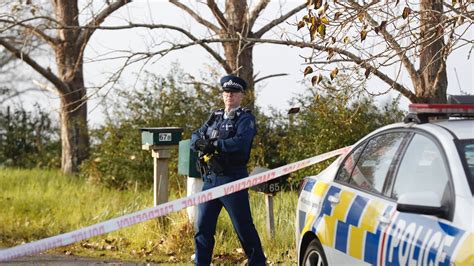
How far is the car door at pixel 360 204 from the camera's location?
567cm

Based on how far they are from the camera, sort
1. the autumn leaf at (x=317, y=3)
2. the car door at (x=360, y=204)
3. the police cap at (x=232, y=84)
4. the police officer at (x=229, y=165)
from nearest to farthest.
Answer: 1. the car door at (x=360, y=204)
2. the police officer at (x=229, y=165)
3. the police cap at (x=232, y=84)
4. the autumn leaf at (x=317, y=3)

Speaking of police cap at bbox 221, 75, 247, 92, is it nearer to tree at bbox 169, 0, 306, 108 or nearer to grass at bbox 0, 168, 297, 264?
grass at bbox 0, 168, 297, 264

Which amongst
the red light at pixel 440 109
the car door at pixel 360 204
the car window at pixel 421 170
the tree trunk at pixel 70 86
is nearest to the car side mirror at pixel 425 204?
the car window at pixel 421 170

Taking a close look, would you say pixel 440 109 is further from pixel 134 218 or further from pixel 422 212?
pixel 134 218

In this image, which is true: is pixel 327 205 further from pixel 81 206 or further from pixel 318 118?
pixel 81 206

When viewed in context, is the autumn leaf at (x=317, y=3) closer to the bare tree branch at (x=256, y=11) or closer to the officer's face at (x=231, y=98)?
the officer's face at (x=231, y=98)

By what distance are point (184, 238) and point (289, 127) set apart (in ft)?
13.7

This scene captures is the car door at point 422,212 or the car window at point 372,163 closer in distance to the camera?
the car door at point 422,212

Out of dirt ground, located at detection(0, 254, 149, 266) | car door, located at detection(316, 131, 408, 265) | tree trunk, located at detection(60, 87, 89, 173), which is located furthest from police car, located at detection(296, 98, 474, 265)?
tree trunk, located at detection(60, 87, 89, 173)

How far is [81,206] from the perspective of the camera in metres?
13.8

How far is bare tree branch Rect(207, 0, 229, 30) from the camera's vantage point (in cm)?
1320

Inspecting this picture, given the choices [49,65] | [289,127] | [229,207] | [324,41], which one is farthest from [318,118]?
[49,65]

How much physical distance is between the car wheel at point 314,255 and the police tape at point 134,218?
0.83m

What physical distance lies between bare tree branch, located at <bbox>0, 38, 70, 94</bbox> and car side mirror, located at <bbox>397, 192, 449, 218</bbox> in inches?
475
